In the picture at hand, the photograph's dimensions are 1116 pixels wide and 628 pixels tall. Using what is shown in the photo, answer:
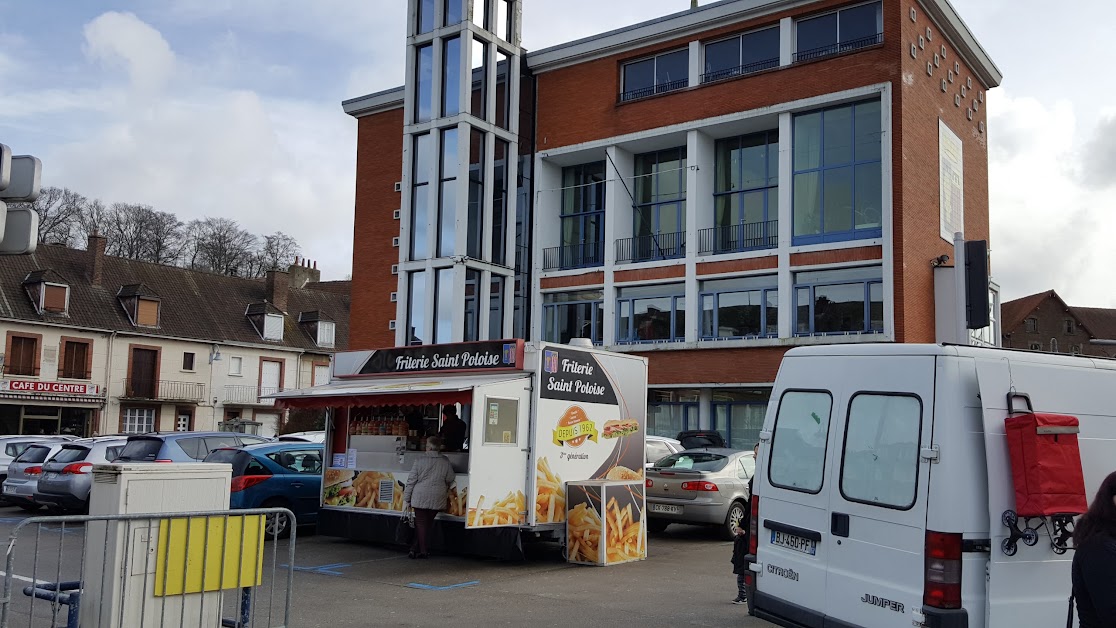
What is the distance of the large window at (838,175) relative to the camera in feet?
94.5

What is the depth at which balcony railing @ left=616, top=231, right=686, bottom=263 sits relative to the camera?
32.9 m

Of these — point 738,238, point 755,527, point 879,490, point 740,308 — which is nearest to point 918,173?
point 738,238

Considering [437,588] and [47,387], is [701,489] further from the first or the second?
[47,387]

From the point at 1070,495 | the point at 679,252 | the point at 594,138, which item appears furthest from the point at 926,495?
the point at 594,138

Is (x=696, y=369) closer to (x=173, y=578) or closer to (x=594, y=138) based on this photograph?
(x=594, y=138)

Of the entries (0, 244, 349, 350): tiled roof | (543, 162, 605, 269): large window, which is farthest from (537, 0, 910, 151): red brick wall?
(0, 244, 349, 350): tiled roof

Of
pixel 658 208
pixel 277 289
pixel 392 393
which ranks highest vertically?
pixel 658 208

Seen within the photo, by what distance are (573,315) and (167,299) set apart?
2368 cm

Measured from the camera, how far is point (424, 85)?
34.6 m

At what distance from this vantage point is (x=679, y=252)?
3256cm

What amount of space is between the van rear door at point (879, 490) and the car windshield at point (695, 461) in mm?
9775

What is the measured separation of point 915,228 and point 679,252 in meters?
7.40

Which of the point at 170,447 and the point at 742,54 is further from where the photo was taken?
the point at 742,54

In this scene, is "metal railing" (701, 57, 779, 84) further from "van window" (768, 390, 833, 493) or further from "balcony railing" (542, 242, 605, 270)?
"van window" (768, 390, 833, 493)
